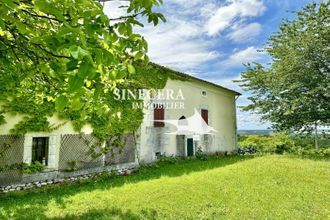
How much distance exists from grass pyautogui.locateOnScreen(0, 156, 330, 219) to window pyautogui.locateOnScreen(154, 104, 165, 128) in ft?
14.2

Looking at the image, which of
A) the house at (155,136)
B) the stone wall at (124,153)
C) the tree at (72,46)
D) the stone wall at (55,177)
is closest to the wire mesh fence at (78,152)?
the house at (155,136)

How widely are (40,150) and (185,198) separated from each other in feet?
19.4

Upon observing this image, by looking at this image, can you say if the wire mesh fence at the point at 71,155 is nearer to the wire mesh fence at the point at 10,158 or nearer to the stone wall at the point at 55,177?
the wire mesh fence at the point at 10,158

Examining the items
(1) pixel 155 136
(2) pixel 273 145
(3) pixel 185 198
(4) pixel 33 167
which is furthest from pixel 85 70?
(2) pixel 273 145

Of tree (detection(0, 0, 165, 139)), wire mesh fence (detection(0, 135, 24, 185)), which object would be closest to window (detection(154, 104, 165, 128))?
wire mesh fence (detection(0, 135, 24, 185))

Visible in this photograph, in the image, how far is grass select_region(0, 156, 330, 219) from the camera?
21.5 ft

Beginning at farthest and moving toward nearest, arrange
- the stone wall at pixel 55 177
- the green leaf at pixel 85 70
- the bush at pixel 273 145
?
the bush at pixel 273 145 < the stone wall at pixel 55 177 < the green leaf at pixel 85 70

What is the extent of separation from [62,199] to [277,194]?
668cm

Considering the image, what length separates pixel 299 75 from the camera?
1698cm

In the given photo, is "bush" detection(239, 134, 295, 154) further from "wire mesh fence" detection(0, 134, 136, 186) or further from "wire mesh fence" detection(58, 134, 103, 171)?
"wire mesh fence" detection(58, 134, 103, 171)

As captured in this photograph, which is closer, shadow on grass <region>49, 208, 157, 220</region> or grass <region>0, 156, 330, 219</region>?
shadow on grass <region>49, 208, 157, 220</region>

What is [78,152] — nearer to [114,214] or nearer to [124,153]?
[124,153]

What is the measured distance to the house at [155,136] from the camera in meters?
9.35

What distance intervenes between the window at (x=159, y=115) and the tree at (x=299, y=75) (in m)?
7.97
